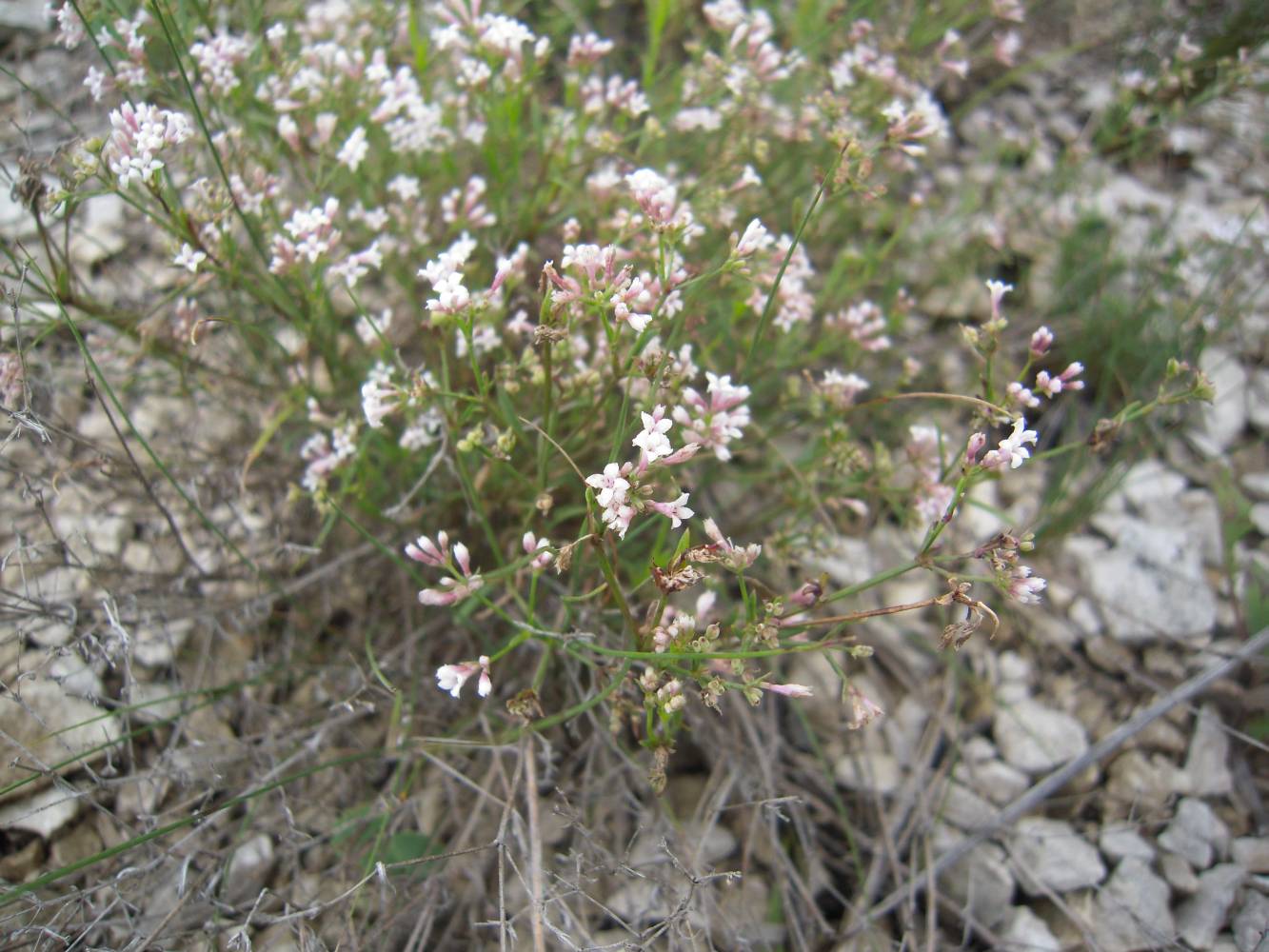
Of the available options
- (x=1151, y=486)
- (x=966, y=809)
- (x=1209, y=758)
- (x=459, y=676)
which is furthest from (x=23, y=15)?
(x=1209, y=758)

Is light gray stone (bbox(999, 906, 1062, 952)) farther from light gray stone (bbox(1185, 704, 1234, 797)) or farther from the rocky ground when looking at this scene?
light gray stone (bbox(1185, 704, 1234, 797))

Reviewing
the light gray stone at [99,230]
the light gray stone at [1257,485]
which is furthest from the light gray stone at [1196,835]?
the light gray stone at [99,230]

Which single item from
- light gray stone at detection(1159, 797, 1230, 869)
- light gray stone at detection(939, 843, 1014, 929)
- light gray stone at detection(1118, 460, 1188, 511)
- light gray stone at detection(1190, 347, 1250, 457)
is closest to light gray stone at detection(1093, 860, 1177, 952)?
light gray stone at detection(1159, 797, 1230, 869)

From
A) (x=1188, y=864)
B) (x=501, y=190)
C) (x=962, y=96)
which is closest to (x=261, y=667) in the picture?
(x=501, y=190)

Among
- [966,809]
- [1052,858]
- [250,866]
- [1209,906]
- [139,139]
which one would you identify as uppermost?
[139,139]

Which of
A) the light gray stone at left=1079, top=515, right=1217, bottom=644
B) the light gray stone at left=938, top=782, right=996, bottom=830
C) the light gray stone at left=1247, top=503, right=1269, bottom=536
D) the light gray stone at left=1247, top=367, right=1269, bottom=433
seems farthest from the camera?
the light gray stone at left=1247, top=367, right=1269, bottom=433

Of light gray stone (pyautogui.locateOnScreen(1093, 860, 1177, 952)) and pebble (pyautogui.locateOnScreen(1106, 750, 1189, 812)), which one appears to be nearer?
light gray stone (pyautogui.locateOnScreen(1093, 860, 1177, 952))

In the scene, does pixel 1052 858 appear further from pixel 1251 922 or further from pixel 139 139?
pixel 139 139
